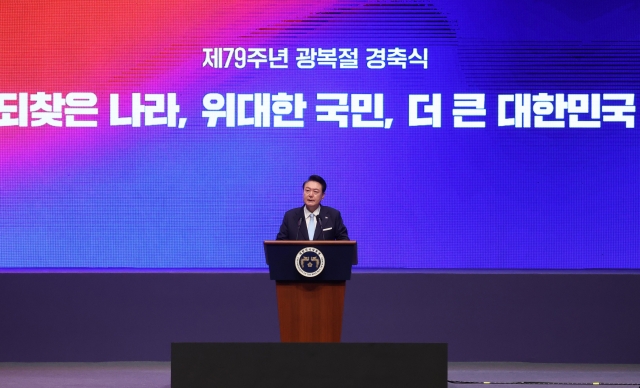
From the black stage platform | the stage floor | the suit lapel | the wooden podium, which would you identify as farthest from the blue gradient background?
the wooden podium

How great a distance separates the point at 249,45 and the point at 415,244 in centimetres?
181

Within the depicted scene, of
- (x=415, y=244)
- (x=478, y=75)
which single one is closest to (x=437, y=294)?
(x=415, y=244)

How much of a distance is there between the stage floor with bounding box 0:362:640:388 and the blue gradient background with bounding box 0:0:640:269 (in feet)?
2.29

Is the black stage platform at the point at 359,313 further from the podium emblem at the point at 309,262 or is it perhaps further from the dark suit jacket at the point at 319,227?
the podium emblem at the point at 309,262

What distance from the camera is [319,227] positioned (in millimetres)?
4773

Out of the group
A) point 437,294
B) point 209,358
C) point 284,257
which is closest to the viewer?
point 209,358

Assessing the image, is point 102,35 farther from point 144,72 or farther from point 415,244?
point 415,244

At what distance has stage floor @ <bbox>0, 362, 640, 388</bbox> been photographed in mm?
4867

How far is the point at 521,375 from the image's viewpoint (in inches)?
201

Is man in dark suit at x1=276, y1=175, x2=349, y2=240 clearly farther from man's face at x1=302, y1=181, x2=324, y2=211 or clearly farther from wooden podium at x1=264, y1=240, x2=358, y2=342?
wooden podium at x1=264, y1=240, x2=358, y2=342

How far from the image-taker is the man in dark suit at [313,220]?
186 inches

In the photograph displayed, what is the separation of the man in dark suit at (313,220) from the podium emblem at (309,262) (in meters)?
0.72

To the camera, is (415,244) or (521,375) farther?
(415,244)

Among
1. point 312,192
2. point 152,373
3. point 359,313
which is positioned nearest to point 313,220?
Result: point 312,192
